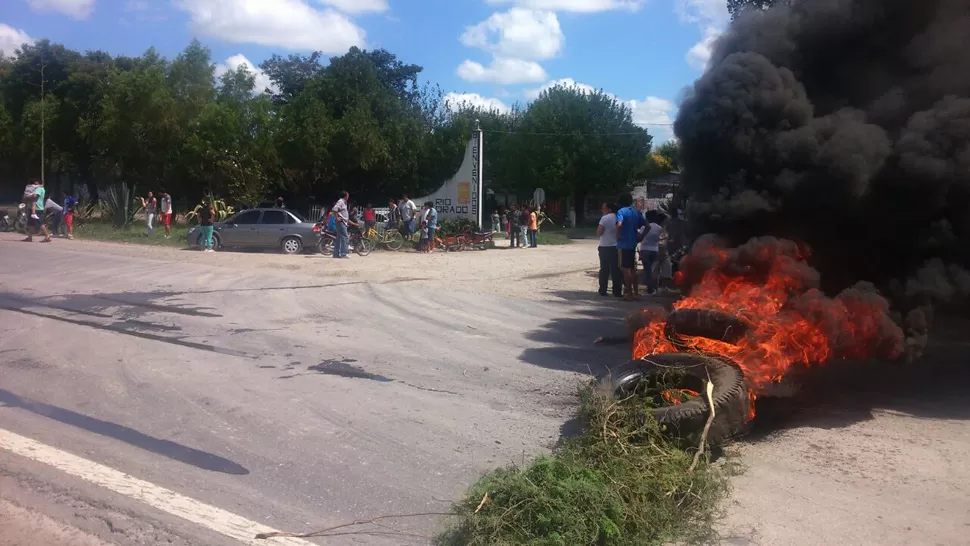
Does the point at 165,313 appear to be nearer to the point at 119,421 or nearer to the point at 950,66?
the point at 119,421

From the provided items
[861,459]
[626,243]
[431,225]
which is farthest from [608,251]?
[431,225]

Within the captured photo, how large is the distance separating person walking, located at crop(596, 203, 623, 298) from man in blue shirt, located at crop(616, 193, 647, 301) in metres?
0.23

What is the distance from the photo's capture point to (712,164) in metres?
8.27

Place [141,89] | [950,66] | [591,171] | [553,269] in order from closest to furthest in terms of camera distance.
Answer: [950,66], [553,269], [141,89], [591,171]

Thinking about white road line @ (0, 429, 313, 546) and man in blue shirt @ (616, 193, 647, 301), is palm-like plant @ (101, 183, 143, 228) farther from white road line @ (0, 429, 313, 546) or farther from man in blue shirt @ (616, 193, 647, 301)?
white road line @ (0, 429, 313, 546)

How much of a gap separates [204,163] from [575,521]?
114 feet

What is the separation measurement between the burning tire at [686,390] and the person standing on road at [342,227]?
15.2 meters

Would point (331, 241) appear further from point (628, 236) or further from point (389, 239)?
point (628, 236)

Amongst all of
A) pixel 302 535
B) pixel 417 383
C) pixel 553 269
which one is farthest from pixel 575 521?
pixel 553 269

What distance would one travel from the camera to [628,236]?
1309cm

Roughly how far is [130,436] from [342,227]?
15354 mm

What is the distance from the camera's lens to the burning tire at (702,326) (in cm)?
656

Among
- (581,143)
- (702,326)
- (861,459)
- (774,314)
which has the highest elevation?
(581,143)

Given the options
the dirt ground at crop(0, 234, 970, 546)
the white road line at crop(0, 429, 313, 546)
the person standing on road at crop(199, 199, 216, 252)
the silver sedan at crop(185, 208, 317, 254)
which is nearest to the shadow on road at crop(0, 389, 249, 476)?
the white road line at crop(0, 429, 313, 546)
